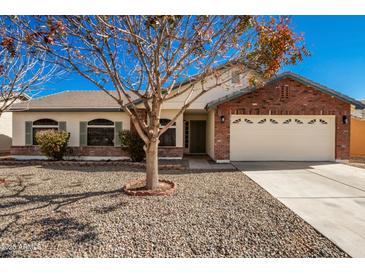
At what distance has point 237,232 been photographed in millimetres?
3627

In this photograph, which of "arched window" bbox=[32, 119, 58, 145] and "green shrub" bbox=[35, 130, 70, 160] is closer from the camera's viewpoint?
"green shrub" bbox=[35, 130, 70, 160]

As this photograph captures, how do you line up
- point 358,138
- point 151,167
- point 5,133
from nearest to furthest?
point 151,167
point 358,138
point 5,133

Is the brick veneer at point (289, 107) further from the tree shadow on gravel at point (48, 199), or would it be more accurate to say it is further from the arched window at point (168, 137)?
the tree shadow on gravel at point (48, 199)

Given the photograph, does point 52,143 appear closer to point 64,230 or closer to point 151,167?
point 151,167

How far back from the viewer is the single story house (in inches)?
426

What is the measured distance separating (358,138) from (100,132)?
16877 millimetres

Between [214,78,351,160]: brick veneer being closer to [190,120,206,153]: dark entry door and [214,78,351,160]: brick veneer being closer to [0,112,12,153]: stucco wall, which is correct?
[190,120,206,153]: dark entry door

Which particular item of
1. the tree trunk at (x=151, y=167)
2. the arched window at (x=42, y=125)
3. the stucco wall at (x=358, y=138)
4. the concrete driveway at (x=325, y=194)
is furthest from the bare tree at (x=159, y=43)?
the stucco wall at (x=358, y=138)

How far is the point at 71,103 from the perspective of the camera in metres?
12.6

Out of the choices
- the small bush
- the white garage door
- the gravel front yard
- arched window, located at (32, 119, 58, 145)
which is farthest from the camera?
arched window, located at (32, 119, 58, 145)

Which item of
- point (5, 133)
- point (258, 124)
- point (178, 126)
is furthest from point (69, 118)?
point (258, 124)

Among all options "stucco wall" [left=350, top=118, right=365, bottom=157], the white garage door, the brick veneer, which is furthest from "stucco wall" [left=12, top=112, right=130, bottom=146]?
"stucco wall" [left=350, top=118, right=365, bottom=157]

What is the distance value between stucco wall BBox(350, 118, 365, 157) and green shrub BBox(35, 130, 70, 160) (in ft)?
59.6

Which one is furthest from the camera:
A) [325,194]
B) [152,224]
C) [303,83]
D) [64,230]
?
[303,83]
